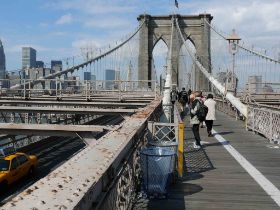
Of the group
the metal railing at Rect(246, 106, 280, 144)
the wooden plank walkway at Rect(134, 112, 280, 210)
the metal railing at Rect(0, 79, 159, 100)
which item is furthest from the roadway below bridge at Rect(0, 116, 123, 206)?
the wooden plank walkway at Rect(134, 112, 280, 210)

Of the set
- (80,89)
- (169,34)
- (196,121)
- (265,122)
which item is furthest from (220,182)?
(169,34)

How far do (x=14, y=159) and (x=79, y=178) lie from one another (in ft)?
58.7

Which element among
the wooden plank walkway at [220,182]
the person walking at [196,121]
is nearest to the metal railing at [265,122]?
the wooden plank walkway at [220,182]

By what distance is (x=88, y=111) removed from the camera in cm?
1762

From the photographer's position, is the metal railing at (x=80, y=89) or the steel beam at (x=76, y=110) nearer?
the steel beam at (x=76, y=110)

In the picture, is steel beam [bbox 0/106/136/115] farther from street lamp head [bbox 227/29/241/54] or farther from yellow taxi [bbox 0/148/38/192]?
street lamp head [bbox 227/29/241/54]

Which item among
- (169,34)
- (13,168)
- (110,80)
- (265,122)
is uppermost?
(169,34)

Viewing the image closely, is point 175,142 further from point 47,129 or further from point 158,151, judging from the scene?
point 47,129

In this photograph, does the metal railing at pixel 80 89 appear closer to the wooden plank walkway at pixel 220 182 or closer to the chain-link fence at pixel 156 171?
the wooden plank walkway at pixel 220 182

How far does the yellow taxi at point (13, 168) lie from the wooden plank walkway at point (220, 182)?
9.60 metres

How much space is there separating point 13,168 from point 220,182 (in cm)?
1391

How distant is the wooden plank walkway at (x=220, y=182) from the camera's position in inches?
250

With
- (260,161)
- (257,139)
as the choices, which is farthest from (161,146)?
(257,139)

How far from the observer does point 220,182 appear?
7.82m
